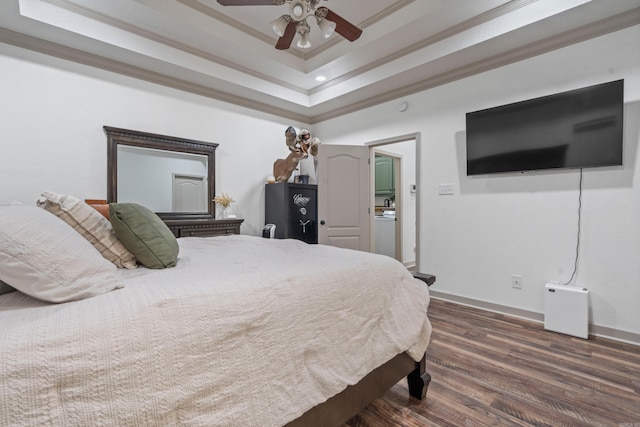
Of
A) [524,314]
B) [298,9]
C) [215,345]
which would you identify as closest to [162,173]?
[298,9]

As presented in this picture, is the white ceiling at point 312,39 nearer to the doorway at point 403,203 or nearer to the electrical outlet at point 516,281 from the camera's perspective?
the doorway at point 403,203

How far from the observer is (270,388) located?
0.96 m

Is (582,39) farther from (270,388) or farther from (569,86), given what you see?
(270,388)

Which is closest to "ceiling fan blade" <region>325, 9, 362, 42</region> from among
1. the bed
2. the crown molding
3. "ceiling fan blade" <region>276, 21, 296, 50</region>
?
"ceiling fan blade" <region>276, 21, 296, 50</region>

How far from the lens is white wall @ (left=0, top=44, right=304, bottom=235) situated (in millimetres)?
2666

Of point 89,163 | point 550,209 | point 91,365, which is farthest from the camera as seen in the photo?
point 89,163

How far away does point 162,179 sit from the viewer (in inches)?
138

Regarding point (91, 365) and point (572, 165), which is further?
point (572, 165)

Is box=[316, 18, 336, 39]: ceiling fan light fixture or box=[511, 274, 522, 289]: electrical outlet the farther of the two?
box=[511, 274, 522, 289]: electrical outlet

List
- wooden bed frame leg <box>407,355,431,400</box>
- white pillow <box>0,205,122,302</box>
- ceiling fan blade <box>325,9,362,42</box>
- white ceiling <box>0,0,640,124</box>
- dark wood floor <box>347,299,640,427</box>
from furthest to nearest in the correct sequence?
white ceiling <box>0,0,640,124</box>, ceiling fan blade <box>325,9,362,42</box>, wooden bed frame leg <box>407,355,431,400</box>, dark wood floor <box>347,299,640,427</box>, white pillow <box>0,205,122,302</box>

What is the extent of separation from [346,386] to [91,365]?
886 mm

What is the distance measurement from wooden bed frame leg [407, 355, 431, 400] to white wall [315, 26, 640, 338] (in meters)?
1.89

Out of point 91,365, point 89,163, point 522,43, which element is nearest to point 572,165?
point 522,43

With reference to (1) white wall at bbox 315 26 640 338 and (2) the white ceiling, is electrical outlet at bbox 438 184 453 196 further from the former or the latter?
(2) the white ceiling
